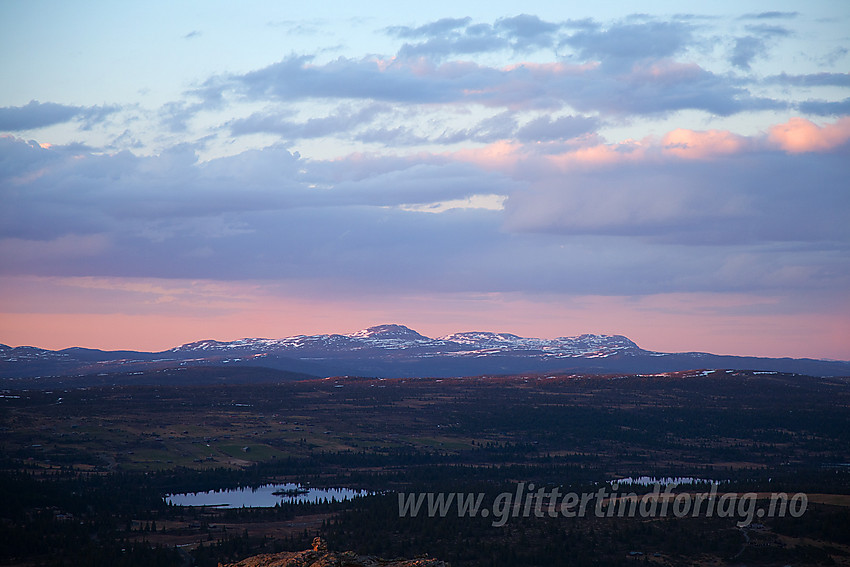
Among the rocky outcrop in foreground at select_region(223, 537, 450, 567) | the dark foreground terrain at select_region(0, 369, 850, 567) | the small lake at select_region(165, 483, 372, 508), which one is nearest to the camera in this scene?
the rocky outcrop in foreground at select_region(223, 537, 450, 567)

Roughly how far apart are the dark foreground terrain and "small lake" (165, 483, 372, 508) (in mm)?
3133

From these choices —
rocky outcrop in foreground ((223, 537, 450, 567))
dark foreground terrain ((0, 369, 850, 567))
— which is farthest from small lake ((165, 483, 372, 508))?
rocky outcrop in foreground ((223, 537, 450, 567))

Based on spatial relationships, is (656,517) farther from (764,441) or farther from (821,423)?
(821,423)

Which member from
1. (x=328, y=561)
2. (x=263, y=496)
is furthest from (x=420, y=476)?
(x=328, y=561)

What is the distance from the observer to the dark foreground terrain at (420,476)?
73125mm

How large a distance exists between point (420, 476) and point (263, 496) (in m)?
22.6

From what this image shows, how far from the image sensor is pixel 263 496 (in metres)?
116

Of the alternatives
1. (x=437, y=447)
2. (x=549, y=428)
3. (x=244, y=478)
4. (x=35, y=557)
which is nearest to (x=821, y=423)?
(x=549, y=428)

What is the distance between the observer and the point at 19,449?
14038 cm

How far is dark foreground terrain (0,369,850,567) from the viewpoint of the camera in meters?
73.1

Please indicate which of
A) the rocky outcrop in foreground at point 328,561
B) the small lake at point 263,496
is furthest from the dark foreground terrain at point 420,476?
the rocky outcrop in foreground at point 328,561

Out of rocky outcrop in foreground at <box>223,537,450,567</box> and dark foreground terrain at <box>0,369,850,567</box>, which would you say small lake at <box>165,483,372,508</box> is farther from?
rocky outcrop in foreground at <box>223,537,450,567</box>

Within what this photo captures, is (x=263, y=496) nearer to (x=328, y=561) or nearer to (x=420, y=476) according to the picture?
(x=420, y=476)

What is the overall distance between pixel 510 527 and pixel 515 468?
5329 cm
